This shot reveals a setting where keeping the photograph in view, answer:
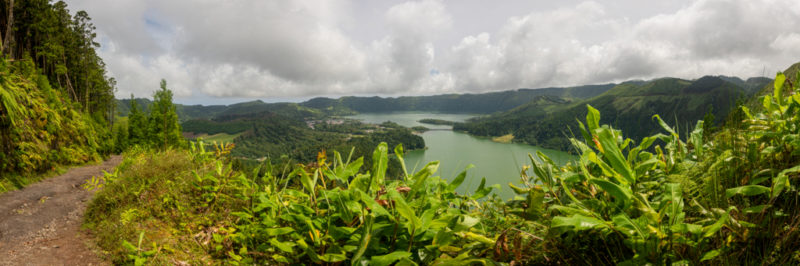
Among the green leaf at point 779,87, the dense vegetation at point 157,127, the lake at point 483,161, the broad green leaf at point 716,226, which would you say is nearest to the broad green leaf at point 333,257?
the lake at point 483,161

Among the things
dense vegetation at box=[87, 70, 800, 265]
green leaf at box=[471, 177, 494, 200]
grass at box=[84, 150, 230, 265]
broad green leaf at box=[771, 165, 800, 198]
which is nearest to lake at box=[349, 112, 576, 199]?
green leaf at box=[471, 177, 494, 200]

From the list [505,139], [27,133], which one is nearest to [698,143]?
[27,133]

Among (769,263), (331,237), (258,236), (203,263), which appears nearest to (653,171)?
(769,263)

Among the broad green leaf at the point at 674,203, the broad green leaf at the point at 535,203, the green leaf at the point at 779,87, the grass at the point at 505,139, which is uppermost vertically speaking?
the green leaf at the point at 779,87

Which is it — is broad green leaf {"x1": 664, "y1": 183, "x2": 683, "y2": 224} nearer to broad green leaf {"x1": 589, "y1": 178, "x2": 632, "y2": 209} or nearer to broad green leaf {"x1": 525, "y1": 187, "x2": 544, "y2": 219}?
broad green leaf {"x1": 589, "y1": 178, "x2": 632, "y2": 209}

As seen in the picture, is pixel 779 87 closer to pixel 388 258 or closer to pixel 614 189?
pixel 614 189

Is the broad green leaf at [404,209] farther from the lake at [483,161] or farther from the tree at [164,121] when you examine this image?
the tree at [164,121]

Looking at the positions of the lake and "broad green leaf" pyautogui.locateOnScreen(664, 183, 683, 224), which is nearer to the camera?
"broad green leaf" pyautogui.locateOnScreen(664, 183, 683, 224)
